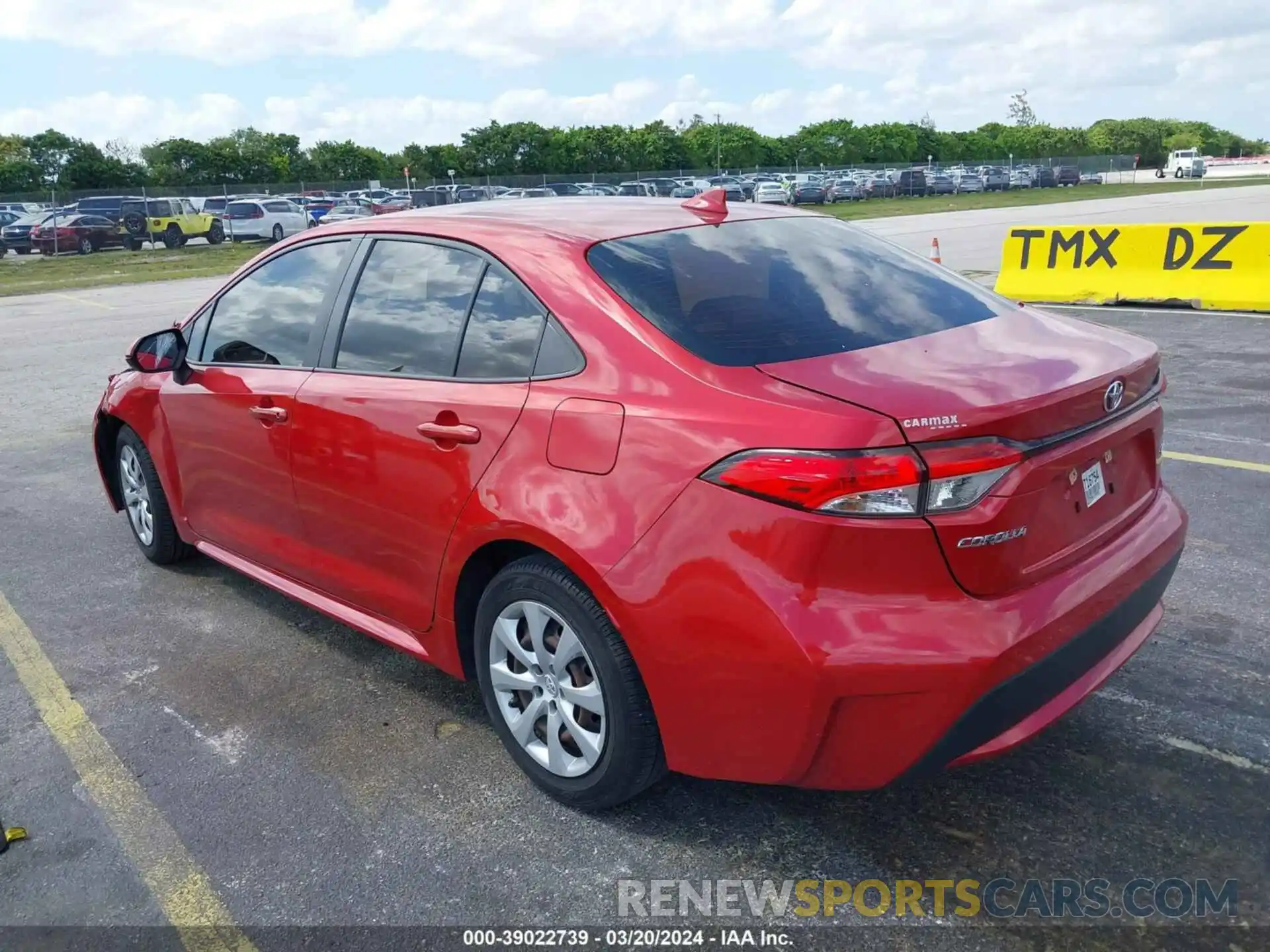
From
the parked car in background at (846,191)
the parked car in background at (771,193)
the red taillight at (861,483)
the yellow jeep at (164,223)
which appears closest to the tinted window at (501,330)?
the red taillight at (861,483)

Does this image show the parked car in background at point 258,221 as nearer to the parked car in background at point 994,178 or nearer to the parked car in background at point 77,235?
the parked car in background at point 77,235

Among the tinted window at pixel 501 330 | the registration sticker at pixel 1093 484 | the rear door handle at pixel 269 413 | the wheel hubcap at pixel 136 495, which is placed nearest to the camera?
the registration sticker at pixel 1093 484

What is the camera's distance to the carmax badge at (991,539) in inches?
94.0

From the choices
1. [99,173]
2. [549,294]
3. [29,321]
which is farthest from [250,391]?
[99,173]

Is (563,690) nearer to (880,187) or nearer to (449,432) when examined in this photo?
(449,432)

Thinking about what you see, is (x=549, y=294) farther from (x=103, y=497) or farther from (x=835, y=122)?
(x=835, y=122)

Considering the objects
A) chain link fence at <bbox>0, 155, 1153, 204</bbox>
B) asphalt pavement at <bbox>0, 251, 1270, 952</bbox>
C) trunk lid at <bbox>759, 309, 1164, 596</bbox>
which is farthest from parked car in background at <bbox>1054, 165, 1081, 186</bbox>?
trunk lid at <bbox>759, 309, 1164, 596</bbox>

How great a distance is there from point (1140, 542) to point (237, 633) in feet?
11.1

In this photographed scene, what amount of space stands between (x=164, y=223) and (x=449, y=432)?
36.3 meters

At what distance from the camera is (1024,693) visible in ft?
8.14

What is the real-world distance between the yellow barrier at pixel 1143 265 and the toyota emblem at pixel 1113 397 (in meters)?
9.34

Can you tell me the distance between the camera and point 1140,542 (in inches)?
115

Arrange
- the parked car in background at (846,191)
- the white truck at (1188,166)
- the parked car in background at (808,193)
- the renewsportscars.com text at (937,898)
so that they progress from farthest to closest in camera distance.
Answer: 1. the white truck at (1188,166)
2. the parked car in background at (846,191)
3. the parked car in background at (808,193)
4. the renewsportscars.com text at (937,898)

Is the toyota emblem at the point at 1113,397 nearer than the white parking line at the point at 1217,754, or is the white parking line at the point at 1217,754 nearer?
the toyota emblem at the point at 1113,397
